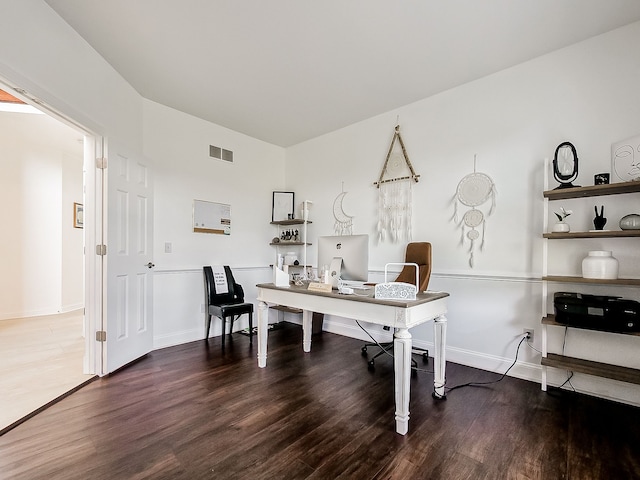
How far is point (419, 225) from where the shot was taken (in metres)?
3.36

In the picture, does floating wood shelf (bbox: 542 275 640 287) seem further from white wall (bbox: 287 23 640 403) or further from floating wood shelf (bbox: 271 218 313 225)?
floating wood shelf (bbox: 271 218 313 225)

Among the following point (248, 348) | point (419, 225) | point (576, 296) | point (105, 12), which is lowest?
point (248, 348)

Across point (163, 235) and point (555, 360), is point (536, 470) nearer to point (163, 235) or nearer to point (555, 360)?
point (555, 360)

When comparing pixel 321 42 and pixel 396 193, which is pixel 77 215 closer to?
pixel 321 42

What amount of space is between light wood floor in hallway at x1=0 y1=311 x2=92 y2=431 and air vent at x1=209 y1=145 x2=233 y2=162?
2786 mm

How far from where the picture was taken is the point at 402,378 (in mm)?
1840

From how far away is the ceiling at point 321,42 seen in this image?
6.79ft

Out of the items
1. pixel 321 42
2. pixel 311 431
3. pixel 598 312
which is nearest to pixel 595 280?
A: pixel 598 312

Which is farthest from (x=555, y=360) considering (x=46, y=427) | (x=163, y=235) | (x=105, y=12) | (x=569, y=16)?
(x=105, y=12)

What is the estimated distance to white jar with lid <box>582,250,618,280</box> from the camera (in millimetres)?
2137

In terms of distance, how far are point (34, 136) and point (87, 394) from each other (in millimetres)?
4956

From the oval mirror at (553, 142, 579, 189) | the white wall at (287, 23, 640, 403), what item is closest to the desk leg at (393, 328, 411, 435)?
the white wall at (287, 23, 640, 403)

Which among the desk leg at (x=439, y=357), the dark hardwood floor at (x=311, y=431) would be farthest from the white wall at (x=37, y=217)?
the desk leg at (x=439, y=357)

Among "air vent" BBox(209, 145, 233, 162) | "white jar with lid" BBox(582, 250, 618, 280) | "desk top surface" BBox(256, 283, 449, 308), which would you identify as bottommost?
"desk top surface" BBox(256, 283, 449, 308)
